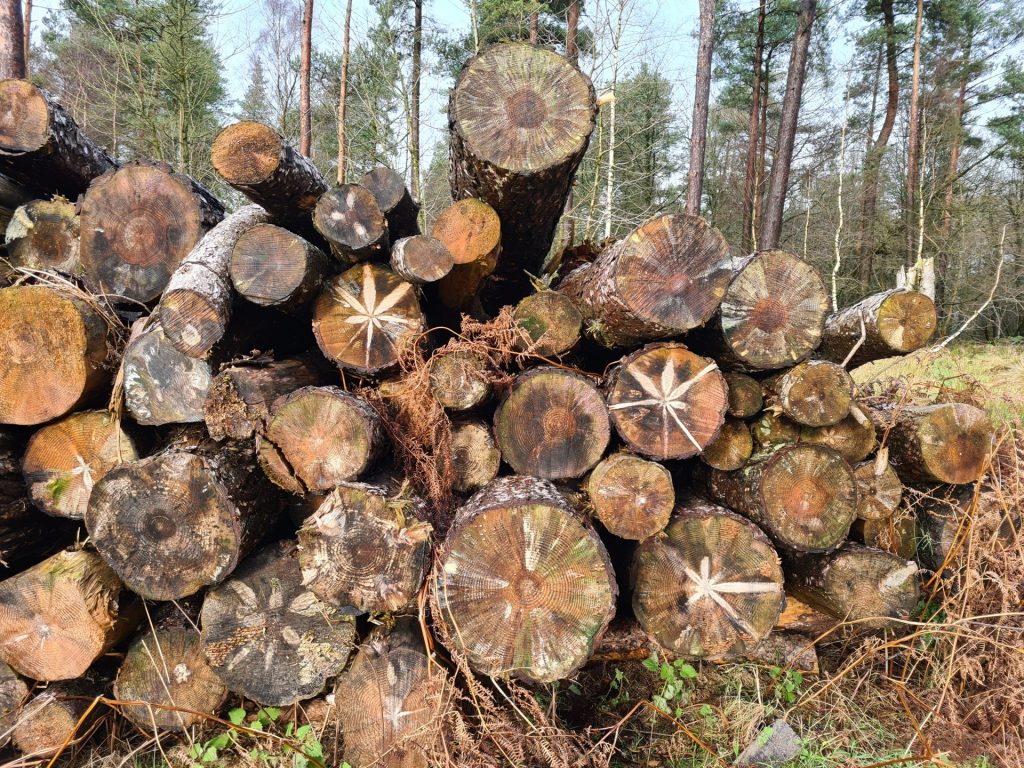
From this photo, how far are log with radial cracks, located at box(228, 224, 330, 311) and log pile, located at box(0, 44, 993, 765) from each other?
1cm

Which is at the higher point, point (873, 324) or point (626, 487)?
point (873, 324)

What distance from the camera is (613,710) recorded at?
2.42 meters

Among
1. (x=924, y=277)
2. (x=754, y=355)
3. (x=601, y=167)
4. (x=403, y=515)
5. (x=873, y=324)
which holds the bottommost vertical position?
(x=403, y=515)

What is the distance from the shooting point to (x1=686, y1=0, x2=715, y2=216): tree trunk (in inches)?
380

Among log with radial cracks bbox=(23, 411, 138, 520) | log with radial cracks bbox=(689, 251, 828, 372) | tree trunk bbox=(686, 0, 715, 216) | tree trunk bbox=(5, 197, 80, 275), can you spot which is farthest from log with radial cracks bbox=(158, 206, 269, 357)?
tree trunk bbox=(686, 0, 715, 216)

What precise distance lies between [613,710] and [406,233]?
274 centimetres

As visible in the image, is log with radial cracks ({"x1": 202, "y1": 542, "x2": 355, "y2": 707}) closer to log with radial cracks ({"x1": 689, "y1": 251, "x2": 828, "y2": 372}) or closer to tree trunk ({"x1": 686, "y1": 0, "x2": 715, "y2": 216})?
log with radial cracks ({"x1": 689, "y1": 251, "x2": 828, "y2": 372})

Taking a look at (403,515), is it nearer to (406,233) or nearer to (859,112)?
(406,233)

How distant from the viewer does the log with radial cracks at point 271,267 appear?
2.18m

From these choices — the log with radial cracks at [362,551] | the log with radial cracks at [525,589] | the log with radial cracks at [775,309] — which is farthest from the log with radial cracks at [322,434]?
the log with radial cracks at [775,309]

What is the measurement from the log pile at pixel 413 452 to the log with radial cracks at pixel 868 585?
0.01m

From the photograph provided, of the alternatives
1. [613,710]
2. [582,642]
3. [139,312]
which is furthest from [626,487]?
[139,312]

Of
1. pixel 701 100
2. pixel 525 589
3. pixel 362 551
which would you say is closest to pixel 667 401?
pixel 525 589

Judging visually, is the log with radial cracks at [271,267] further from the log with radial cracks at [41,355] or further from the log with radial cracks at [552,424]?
the log with radial cracks at [552,424]
